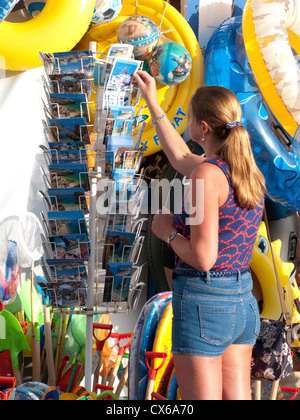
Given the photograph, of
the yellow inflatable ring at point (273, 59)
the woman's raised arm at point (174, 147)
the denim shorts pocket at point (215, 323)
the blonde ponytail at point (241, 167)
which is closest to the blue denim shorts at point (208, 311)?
the denim shorts pocket at point (215, 323)

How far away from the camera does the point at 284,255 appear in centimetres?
371

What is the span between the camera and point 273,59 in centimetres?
290

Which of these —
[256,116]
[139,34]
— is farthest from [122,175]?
[256,116]

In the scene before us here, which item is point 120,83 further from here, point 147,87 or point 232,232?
point 232,232

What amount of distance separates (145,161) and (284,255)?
1.08m

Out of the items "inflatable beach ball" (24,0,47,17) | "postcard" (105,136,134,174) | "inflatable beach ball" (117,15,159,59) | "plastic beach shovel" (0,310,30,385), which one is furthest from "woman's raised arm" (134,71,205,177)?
"inflatable beach ball" (117,15,159,59)

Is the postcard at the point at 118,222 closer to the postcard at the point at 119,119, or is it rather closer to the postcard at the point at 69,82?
the postcard at the point at 119,119

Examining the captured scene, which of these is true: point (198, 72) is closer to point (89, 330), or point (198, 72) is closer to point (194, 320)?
point (89, 330)

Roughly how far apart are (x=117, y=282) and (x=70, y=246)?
0.18m

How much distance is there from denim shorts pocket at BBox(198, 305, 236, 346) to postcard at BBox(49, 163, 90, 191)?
66cm

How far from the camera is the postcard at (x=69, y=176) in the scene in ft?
5.78

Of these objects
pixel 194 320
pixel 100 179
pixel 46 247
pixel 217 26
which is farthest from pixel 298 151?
pixel 194 320

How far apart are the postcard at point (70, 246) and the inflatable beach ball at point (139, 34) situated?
4.96ft

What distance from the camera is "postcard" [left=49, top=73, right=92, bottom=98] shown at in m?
1.78
